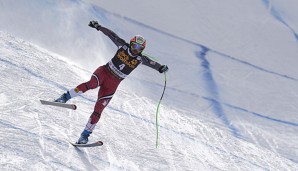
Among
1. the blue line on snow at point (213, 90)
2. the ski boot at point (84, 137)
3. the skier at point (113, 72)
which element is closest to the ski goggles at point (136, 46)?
the skier at point (113, 72)

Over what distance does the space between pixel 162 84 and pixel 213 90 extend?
1232mm

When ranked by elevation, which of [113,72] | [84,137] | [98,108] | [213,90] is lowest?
[84,137]

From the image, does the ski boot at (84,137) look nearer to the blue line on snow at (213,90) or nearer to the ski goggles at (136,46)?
the ski goggles at (136,46)

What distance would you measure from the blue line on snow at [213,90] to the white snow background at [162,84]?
29 mm

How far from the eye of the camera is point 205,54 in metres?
12.8

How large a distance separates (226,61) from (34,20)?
4.86 meters

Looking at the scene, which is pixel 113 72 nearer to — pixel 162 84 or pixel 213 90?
pixel 162 84

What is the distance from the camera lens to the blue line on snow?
382 inches

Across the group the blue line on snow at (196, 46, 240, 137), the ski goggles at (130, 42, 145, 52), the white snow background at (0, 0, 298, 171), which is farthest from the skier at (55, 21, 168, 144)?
the blue line on snow at (196, 46, 240, 137)

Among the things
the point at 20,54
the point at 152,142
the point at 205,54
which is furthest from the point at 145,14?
the point at 152,142

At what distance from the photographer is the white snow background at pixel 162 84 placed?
665 centimetres

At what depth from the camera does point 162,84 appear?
10.7 m

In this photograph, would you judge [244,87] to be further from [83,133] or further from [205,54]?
[83,133]

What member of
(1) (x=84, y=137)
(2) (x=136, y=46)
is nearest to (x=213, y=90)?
(2) (x=136, y=46)
